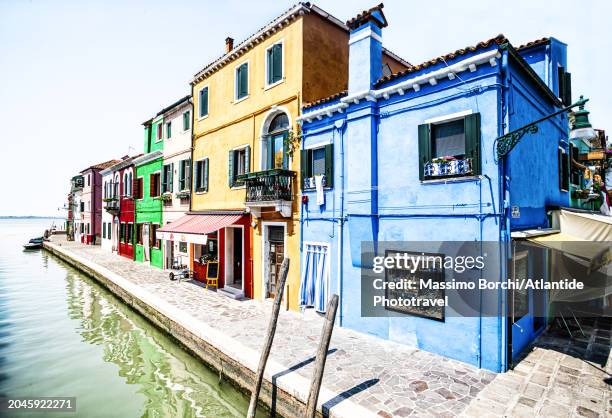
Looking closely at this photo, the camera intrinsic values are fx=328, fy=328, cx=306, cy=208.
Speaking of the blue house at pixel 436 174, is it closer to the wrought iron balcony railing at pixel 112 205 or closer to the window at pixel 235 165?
the window at pixel 235 165

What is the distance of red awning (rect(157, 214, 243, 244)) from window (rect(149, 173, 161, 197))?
6015mm

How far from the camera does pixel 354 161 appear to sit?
366 inches

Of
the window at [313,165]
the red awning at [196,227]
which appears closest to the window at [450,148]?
the window at [313,165]

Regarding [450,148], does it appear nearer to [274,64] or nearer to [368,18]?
[368,18]

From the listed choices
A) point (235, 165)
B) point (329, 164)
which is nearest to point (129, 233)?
point (235, 165)

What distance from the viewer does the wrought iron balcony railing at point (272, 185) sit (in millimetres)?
11289

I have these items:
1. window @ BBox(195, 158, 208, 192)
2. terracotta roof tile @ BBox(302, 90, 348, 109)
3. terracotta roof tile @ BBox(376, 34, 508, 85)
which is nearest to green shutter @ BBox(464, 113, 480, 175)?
terracotta roof tile @ BBox(376, 34, 508, 85)

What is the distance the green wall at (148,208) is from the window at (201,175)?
16.8 feet

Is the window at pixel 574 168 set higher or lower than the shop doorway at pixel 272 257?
higher

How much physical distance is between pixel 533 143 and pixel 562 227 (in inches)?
96.3

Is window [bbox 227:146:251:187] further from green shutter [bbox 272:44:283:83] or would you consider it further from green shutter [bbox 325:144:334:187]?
green shutter [bbox 325:144:334:187]

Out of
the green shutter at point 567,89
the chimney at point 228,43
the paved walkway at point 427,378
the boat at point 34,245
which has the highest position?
the chimney at point 228,43

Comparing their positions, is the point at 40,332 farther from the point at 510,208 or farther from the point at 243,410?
the point at 510,208

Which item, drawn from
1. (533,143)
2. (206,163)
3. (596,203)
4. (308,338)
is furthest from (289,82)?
(596,203)
